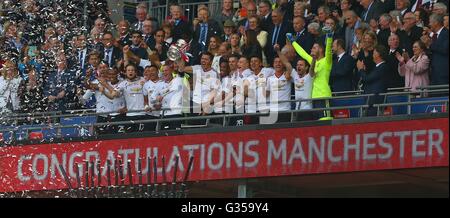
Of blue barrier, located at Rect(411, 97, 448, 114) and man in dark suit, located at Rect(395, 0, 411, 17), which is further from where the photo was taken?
man in dark suit, located at Rect(395, 0, 411, 17)

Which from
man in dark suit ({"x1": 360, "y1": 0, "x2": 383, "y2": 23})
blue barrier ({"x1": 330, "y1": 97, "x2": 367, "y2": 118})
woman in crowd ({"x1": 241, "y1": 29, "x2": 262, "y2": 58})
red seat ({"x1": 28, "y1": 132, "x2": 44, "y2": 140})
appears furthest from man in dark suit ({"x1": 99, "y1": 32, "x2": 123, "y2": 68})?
blue barrier ({"x1": 330, "y1": 97, "x2": 367, "y2": 118})

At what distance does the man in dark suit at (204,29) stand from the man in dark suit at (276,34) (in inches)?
42.8

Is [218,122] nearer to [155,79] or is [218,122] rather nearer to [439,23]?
[155,79]

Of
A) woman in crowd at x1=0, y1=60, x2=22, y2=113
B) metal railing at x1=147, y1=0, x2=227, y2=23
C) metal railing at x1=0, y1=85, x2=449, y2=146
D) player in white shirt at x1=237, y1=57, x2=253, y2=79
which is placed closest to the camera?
metal railing at x1=0, y1=85, x2=449, y2=146

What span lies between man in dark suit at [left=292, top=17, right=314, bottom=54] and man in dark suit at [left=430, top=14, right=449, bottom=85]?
1.97 meters

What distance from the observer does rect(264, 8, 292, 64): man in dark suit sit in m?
A: 18.7

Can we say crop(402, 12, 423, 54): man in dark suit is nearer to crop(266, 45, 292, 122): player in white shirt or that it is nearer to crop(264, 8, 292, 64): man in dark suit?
crop(266, 45, 292, 122): player in white shirt

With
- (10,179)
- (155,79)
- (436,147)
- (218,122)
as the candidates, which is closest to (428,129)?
(436,147)

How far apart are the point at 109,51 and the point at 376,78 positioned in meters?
5.14

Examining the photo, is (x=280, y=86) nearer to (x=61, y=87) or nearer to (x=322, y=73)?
(x=322, y=73)

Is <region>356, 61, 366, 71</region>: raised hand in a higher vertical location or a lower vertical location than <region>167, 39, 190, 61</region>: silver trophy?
lower

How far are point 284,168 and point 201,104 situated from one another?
1680 mm

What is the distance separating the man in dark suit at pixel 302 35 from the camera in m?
18.1

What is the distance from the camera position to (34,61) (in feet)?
69.6
